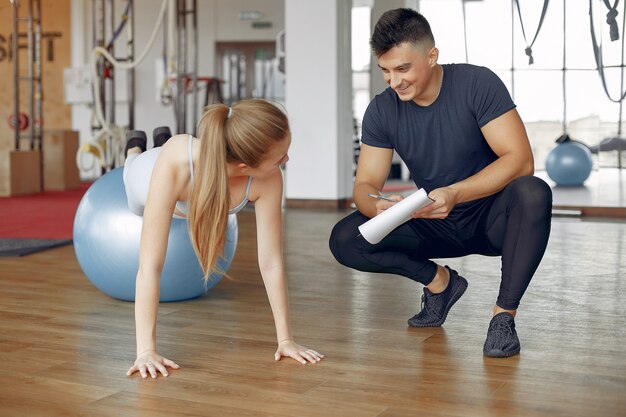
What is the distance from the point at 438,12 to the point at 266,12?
515 cm

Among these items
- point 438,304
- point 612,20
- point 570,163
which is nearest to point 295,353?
point 438,304

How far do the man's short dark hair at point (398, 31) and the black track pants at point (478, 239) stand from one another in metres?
0.46

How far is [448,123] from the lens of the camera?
2.37m

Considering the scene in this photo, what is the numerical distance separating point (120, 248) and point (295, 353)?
915 millimetres

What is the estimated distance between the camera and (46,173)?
8.40 meters

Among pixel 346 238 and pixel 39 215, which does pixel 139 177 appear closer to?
pixel 346 238

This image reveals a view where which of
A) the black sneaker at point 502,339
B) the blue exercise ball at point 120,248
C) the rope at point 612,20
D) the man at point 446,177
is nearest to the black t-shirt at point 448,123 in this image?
the man at point 446,177

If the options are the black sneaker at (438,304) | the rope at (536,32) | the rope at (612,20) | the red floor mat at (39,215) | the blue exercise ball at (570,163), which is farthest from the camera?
the blue exercise ball at (570,163)

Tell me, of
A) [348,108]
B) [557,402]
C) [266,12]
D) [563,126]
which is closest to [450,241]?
[557,402]

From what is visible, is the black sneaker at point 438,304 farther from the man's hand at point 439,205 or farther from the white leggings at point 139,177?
the white leggings at point 139,177

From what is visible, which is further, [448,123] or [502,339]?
[448,123]

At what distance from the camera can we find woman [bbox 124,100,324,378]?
1.94 meters

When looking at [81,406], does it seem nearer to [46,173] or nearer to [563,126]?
[563,126]

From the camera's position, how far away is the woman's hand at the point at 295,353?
2.18m
